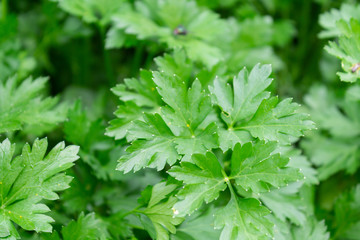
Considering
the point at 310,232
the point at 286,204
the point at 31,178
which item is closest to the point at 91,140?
the point at 31,178

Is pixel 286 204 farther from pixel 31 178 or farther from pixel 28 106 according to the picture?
pixel 28 106

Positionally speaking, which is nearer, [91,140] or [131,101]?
[131,101]

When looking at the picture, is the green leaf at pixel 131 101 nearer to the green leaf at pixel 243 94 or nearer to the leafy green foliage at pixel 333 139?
the green leaf at pixel 243 94

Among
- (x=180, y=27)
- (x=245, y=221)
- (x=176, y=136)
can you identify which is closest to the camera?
(x=245, y=221)

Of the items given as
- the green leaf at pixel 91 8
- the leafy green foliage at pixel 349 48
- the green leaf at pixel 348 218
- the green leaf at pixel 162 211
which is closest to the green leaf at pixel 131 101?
the green leaf at pixel 162 211

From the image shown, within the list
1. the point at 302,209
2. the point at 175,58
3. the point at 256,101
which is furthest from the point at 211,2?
the point at 302,209

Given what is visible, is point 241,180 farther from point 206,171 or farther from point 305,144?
point 305,144

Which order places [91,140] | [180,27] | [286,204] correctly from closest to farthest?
1. [286,204]
2. [91,140]
3. [180,27]

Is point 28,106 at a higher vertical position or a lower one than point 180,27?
lower
